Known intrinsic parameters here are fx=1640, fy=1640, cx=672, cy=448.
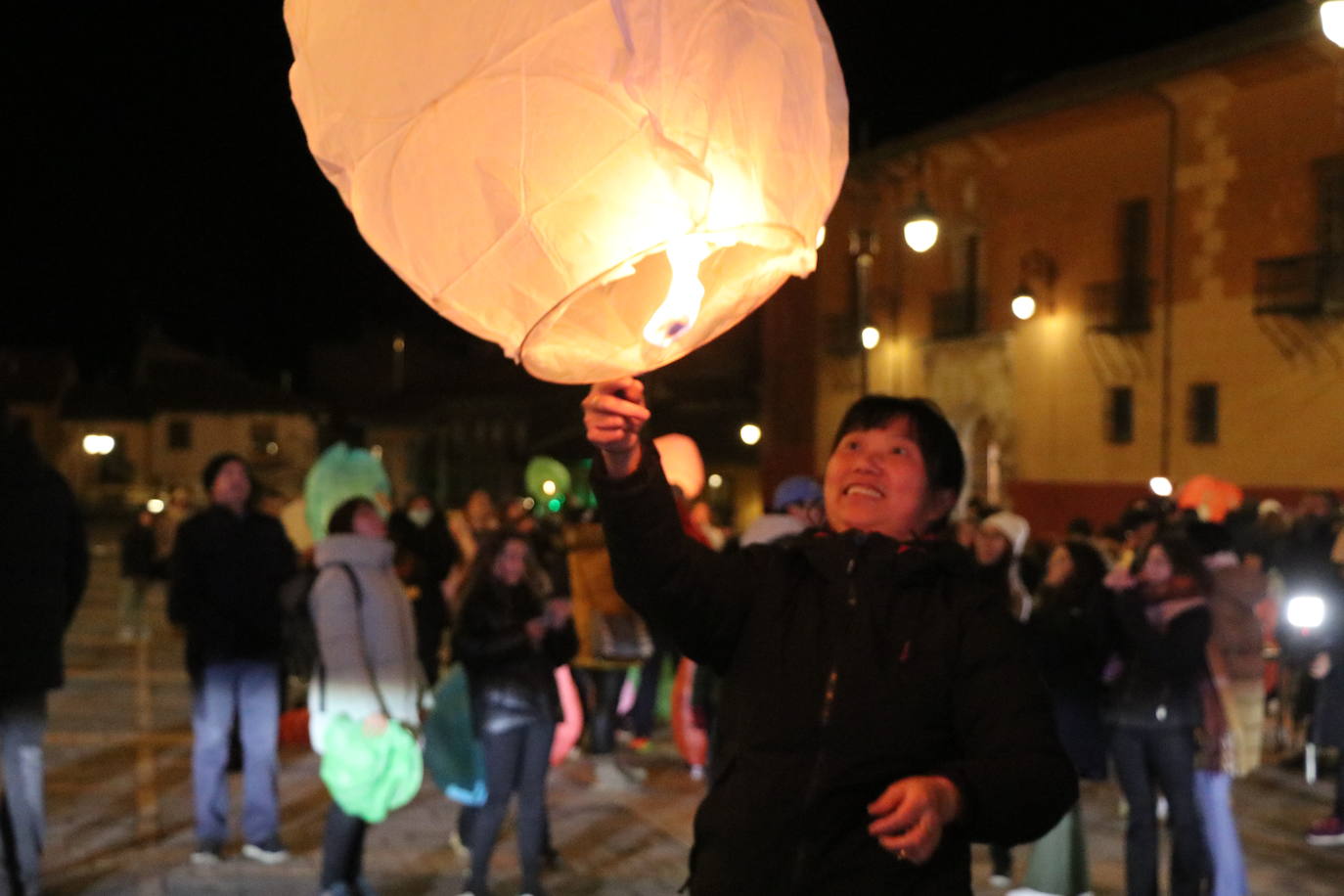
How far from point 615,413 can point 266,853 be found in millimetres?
6340

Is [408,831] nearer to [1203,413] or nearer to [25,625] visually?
[25,625]

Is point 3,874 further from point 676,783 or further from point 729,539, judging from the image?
point 729,539

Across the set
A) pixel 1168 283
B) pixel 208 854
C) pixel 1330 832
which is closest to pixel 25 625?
pixel 208 854

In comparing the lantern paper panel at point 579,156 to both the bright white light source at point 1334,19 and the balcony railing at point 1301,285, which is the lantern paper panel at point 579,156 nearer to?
the bright white light source at point 1334,19

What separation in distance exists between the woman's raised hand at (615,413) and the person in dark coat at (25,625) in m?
4.87

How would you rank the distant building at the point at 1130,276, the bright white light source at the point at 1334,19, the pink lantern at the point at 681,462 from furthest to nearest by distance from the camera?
1. the distant building at the point at 1130,276
2. the pink lantern at the point at 681,462
3. the bright white light source at the point at 1334,19

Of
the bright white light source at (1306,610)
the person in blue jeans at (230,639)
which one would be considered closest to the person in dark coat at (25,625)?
the person in blue jeans at (230,639)

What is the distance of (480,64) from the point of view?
247cm

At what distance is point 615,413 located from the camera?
2.74m

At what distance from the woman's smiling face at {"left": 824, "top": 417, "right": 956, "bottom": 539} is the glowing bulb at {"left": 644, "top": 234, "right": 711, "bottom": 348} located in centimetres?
66

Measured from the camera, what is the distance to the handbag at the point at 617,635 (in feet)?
35.3

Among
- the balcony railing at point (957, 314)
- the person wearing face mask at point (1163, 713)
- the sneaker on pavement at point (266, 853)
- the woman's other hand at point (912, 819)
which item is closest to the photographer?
the woman's other hand at point (912, 819)

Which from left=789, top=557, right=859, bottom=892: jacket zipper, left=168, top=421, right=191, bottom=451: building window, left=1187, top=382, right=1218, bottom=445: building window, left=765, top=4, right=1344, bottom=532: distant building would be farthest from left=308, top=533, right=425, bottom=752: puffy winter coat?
left=168, top=421, right=191, bottom=451: building window

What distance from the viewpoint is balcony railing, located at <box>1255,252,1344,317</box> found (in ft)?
82.1
